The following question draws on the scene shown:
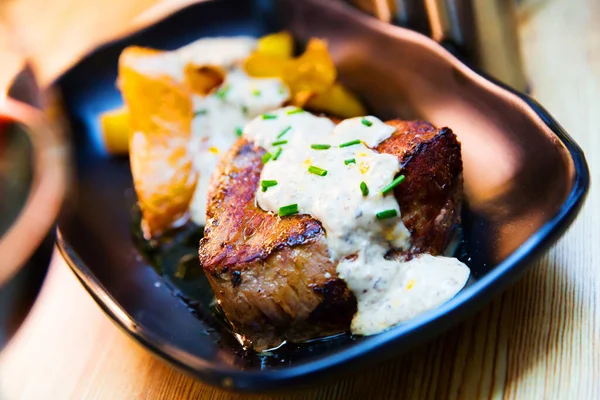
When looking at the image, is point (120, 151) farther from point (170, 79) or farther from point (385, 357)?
point (385, 357)

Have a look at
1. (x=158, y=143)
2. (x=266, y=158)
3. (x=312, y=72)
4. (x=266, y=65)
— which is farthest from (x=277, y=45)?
(x=266, y=158)

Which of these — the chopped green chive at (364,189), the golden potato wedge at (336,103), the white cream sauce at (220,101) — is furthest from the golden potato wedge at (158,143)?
the chopped green chive at (364,189)

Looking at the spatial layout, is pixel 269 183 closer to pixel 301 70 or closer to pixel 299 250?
pixel 299 250

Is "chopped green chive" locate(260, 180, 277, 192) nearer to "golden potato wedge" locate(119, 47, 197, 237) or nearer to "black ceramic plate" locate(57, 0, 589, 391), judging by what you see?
"black ceramic plate" locate(57, 0, 589, 391)

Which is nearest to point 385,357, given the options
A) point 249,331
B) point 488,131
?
point 249,331

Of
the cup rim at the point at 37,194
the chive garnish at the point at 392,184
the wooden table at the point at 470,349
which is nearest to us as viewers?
the cup rim at the point at 37,194

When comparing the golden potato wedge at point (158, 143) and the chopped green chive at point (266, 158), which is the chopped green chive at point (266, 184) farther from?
the golden potato wedge at point (158, 143)
